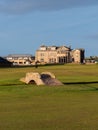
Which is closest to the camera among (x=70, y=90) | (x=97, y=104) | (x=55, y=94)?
(x=97, y=104)

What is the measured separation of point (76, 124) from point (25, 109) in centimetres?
418

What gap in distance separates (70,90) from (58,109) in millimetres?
9194

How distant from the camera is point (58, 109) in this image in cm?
1691

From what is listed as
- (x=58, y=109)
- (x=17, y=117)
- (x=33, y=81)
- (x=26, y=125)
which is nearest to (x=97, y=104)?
(x=58, y=109)

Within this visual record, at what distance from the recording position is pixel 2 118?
14477 mm

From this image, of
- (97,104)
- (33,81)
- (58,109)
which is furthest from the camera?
(33,81)

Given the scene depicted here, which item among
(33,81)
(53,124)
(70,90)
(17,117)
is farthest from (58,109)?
(33,81)

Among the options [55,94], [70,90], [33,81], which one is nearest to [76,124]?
[55,94]

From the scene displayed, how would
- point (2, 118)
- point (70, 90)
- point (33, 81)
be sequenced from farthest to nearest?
point (33, 81)
point (70, 90)
point (2, 118)

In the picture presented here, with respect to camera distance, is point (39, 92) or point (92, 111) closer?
point (92, 111)

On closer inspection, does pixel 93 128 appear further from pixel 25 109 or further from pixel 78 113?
pixel 25 109

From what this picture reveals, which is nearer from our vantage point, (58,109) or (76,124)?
(76,124)

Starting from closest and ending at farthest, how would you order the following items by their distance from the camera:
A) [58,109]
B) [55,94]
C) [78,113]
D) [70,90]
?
[78,113], [58,109], [55,94], [70,90]

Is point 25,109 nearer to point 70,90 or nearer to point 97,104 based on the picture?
point 97,104
